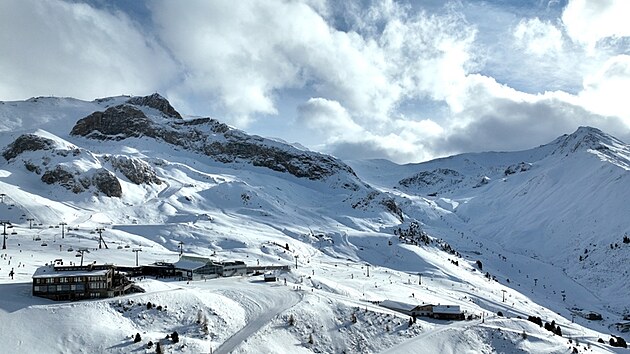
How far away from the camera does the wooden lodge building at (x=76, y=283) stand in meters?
57.8

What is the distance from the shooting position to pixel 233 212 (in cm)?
15588

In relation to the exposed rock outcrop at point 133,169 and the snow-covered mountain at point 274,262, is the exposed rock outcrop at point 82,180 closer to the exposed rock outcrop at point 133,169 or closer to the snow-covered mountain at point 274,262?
the snow-covered mountain at point 274,262

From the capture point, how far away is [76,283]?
58.8 m

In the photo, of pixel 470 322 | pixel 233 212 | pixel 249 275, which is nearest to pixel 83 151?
pixel 233 212

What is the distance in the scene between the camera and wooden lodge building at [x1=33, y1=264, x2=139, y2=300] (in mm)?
57812

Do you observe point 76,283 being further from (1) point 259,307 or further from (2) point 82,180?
(2) point 82,180

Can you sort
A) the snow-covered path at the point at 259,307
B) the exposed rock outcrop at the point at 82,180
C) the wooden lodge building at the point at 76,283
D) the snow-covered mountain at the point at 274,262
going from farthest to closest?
the exposed rock outcrop at the point at 82,180 < the wooden lodge building at the point at 76,283 < the snow-covered mountain at the point at 274,262 < the snow-covered path at the point at 259,307

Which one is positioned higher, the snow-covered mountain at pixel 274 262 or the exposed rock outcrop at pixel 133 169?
the exposed rock outcrop at pixel 133 169

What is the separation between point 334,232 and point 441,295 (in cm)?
5319

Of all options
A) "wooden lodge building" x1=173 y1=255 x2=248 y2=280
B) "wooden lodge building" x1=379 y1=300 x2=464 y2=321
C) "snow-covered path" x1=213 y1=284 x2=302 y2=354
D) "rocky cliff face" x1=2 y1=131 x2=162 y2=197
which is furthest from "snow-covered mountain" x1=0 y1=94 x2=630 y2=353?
"wooden lodge building" x1=173 y1=255 x2=248 y2=280

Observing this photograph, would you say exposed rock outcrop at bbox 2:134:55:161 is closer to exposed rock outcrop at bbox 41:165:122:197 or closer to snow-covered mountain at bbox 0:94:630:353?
snow-covered mountain at bbox 0:94:630:353

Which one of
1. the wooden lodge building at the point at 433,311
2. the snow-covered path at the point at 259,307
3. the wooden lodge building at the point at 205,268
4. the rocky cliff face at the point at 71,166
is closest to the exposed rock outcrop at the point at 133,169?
the rocky cliff face at the point at 71,166

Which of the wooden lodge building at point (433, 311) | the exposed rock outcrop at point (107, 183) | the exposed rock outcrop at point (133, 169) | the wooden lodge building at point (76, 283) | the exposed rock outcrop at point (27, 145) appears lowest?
the wooden lodge building at point (433, 311)

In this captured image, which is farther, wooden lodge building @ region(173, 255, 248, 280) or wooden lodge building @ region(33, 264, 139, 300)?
wooden lodge building @ region(173, 255, 248, 280)
